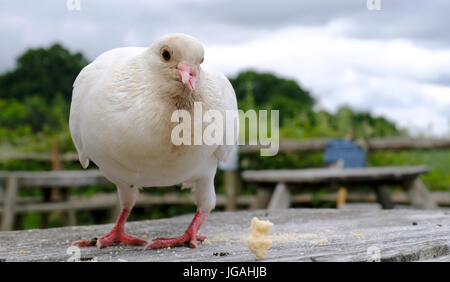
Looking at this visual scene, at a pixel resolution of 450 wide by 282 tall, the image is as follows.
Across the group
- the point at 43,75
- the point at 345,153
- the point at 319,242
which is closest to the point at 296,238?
the point at 319,242

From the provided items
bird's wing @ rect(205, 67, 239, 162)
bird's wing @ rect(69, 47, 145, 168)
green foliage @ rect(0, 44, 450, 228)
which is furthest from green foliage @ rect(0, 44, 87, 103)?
bird's wing @ rect(205, 67, 239, 162)

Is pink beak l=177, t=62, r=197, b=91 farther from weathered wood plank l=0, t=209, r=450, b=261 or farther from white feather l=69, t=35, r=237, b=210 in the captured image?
weathered wood plank l=0, t=209, r=450, b=261

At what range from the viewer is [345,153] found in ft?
23.7

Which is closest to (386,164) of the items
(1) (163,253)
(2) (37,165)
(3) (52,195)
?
(3) (52,195)

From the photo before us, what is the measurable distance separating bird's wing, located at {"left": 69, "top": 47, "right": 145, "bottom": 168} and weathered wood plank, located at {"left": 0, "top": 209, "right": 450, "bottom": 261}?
1.96 ft

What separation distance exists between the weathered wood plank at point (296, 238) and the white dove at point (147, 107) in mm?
398

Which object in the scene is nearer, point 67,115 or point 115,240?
point 115,240

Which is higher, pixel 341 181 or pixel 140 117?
pixel 140 117

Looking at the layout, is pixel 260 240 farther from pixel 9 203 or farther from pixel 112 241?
pixel 9 203

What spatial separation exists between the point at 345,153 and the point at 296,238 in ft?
16.0

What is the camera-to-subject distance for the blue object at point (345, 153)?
7184mm

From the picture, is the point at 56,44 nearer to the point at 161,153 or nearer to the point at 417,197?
the point at 417,197

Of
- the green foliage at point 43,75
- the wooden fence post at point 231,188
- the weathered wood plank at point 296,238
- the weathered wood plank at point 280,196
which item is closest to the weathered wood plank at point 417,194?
the weathered wood plank at point 280,196
